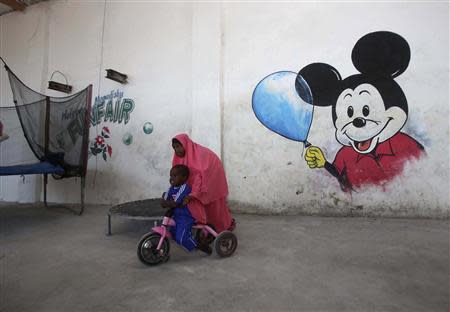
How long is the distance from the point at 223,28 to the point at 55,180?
3.80 m

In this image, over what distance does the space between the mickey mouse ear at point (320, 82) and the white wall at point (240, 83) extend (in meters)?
0.11

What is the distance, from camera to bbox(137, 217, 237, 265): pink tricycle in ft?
7.86

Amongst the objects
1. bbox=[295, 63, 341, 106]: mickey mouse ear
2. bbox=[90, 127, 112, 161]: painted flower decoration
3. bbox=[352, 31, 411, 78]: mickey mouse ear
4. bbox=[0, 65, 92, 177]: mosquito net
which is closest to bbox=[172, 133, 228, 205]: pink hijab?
bbox=[295, 63, 341, 106]: mickey mouse ear

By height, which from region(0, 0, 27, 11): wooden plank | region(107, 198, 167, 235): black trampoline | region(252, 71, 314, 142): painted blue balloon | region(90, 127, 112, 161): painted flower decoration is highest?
region(0, 0, 27, 11): wooden plank

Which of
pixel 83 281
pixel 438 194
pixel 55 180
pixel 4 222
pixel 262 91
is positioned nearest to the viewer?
pixel 83 281

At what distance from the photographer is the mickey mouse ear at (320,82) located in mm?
4004

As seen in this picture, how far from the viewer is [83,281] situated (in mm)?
2180

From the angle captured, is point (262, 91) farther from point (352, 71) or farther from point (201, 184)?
point (201, 184)

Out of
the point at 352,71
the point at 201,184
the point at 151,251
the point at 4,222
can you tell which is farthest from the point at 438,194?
the point at 4,222

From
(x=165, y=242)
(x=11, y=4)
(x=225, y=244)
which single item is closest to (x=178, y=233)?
(x=165, y=242)

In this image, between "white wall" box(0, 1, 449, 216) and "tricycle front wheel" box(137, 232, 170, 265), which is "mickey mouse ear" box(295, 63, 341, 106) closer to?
"white wall" box(0, 1, 449, 216)

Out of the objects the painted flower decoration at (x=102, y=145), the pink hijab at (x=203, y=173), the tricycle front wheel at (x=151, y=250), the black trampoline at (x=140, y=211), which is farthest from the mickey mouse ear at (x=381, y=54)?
the painted flower decoration at (x=102, y=145)

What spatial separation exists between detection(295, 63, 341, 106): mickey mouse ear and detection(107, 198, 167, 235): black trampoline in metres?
2.35

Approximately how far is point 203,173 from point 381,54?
285 centimetres
